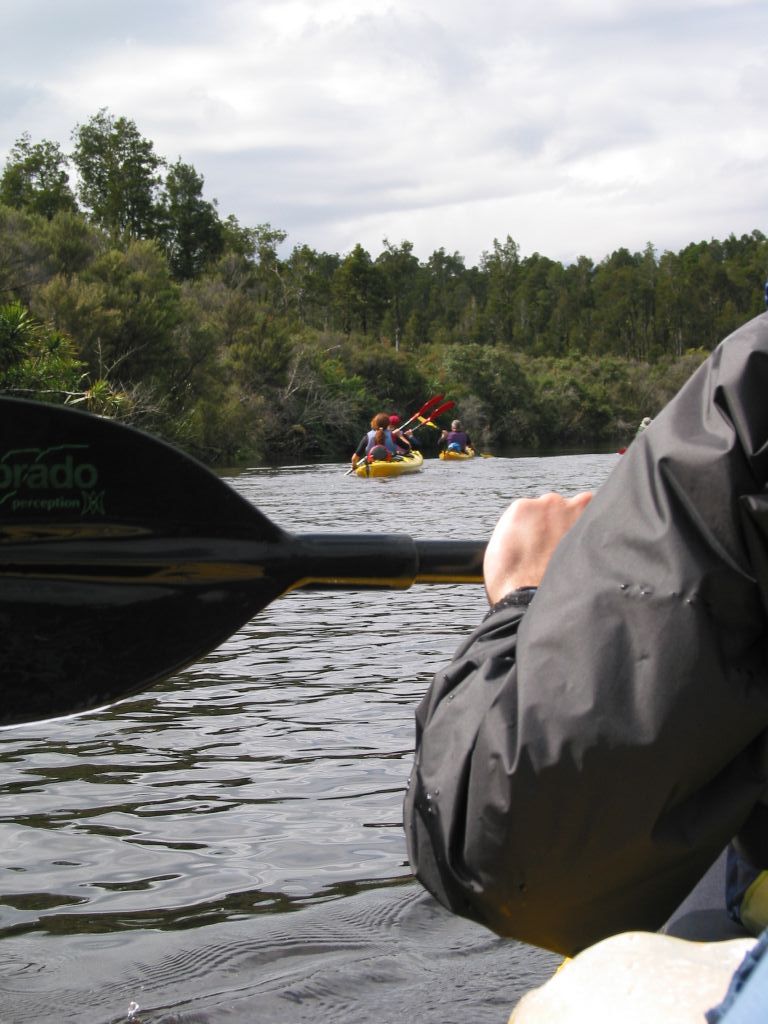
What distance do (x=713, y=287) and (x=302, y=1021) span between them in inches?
3224

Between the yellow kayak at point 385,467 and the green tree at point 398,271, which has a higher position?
the green tree at point 398,271

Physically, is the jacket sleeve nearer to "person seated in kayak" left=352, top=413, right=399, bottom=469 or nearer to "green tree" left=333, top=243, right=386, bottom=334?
"person seated in kayak" left=352, top=413, right=399, bottom=469

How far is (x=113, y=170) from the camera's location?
5519 centimetres

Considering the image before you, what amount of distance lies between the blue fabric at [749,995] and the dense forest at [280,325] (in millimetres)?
11292

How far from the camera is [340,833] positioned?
421cm

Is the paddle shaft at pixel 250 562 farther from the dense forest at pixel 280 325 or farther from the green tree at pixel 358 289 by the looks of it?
the green tree at pixel 358 289

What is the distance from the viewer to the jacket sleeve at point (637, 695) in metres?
1.02

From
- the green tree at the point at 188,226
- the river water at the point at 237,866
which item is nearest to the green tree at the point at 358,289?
the green tree at the point at 188,226

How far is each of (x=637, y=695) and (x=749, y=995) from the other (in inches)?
10.3

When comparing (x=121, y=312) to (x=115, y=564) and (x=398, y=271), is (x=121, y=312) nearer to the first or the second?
(x=115, y=564)

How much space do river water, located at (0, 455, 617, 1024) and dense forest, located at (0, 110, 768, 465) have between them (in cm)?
766

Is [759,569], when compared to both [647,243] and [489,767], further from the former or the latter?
[647,243]

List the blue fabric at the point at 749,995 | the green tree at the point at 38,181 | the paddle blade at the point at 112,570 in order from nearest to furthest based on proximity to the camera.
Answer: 1. the blue fabric at the point at 749,995
2. the paddle blade at the point at 112,570
3. the green tree at the point at 38,181

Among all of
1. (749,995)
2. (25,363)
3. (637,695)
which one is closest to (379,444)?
(25,363)
